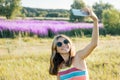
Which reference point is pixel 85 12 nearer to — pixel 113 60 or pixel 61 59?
pixel 61 59

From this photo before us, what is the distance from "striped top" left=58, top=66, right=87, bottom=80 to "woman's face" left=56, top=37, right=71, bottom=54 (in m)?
0.16

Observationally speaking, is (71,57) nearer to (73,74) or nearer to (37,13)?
(73,74)

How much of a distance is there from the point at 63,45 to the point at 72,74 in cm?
26

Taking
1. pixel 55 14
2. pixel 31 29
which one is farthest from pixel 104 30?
pixel 55 14

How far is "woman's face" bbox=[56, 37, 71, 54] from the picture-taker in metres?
3.07

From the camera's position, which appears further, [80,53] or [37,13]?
[37,13]

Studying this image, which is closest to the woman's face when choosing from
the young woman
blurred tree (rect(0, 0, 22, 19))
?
the young woman

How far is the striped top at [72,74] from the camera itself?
2.97 meters

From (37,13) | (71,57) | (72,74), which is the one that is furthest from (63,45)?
(37,13)

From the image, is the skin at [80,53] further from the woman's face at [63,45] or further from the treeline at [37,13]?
the treeline at [37,13]

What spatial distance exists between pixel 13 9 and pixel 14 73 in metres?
30.0

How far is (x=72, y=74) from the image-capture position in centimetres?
300

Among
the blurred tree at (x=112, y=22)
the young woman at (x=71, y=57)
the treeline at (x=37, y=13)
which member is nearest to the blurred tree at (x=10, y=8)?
the blurred tree at (x=112, y=22)

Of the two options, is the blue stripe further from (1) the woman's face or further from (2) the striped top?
(1) the woman's face
